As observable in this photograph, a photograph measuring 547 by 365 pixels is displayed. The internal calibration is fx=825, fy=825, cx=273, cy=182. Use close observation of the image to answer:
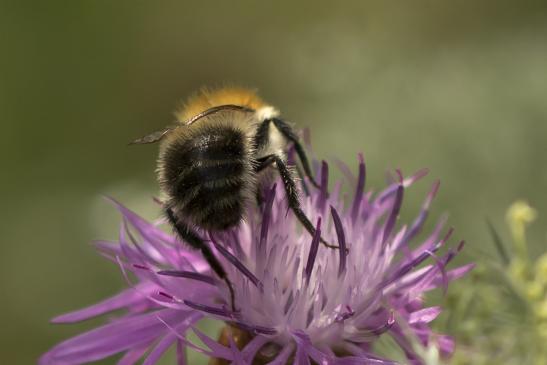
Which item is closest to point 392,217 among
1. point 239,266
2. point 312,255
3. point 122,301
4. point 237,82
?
point 312,255

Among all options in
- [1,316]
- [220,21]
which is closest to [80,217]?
[1,316]

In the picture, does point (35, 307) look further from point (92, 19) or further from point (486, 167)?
point (486, 167)

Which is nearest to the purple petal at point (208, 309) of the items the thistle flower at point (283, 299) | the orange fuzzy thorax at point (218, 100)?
the thistle flower at point (283, 299)

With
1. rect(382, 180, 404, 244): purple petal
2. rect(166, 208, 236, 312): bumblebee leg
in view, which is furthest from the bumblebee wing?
rect(382, 180, 404, 244): purple petal

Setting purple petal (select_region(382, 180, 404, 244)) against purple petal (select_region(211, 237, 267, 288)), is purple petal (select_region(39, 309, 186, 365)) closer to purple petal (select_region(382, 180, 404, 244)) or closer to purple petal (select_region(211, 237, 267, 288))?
purple petal (select_region(211, 237, 267, 288))

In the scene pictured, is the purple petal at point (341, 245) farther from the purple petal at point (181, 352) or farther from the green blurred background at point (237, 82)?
the green blurred background at point (237, 82)

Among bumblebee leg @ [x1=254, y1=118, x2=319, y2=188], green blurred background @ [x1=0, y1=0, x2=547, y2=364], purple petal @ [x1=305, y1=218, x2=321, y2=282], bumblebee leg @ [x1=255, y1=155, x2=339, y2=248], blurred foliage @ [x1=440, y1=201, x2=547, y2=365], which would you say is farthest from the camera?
green blurred background @ [x1=0, y1=0, x2=547, y2=364]
